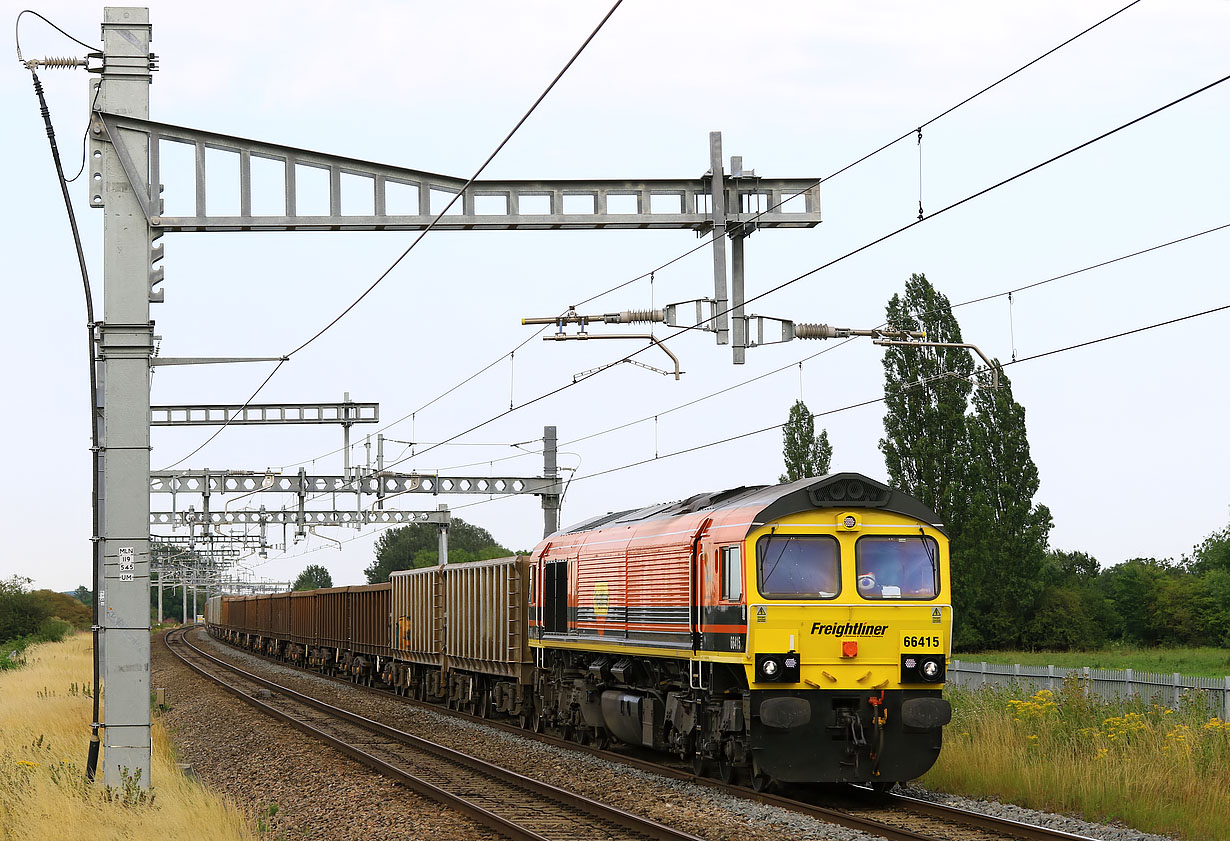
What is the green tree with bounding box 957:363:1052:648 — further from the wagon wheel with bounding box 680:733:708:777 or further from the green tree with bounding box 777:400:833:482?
the wagon wheel with bounding box 680:733:708:777

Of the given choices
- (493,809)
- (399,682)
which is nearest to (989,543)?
(399,682)

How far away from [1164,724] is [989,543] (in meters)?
32.4

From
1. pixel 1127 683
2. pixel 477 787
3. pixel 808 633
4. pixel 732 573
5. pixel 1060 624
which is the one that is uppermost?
pixel 732 573

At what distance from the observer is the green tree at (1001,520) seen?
157 ft

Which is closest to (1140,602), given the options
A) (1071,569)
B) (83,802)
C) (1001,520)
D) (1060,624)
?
(1071,569)

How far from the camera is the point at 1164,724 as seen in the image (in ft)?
53.1

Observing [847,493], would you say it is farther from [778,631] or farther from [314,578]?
[314,578]

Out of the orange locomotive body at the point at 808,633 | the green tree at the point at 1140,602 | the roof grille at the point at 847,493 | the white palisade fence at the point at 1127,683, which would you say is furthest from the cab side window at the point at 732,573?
the green tree at the point at 1140,602

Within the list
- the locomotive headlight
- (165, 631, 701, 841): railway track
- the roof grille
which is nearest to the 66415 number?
the locomotive headlight

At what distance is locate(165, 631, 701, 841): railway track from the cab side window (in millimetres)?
2598

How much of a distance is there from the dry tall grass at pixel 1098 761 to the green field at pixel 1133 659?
26744 millimetres

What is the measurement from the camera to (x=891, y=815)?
13695 mm

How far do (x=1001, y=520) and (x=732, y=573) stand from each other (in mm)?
35376

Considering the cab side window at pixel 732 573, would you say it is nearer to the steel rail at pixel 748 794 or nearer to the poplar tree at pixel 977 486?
the steel rail at pixel 748 794
